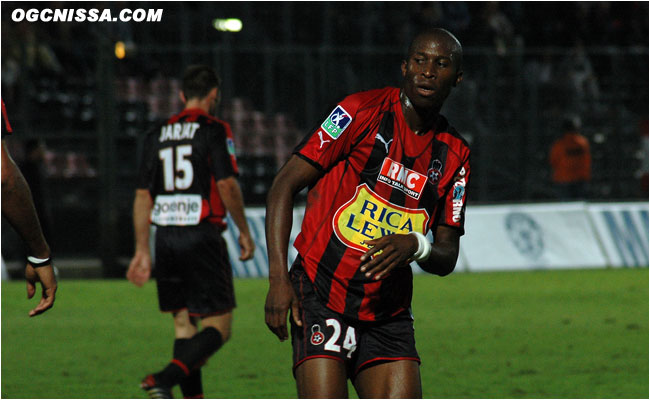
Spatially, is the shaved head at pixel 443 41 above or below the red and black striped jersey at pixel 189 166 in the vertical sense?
above

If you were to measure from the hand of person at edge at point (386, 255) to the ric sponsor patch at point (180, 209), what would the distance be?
3.35m

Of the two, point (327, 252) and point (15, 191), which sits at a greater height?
point (15, 191)

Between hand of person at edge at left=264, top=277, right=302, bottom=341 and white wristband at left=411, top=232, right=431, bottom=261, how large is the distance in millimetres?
565

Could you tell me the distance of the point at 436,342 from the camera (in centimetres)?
1041

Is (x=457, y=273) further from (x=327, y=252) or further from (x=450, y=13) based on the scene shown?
(x=327, y=252)

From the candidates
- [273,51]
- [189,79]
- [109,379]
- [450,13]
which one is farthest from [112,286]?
[450,13]

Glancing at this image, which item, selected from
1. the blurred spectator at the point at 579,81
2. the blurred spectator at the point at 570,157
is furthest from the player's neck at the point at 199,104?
the blurred spectator at the point at 579,81

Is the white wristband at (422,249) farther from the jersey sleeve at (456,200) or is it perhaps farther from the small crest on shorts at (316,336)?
the small crest on shorts at (316,336)

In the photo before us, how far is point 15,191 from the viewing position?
4.52 meters

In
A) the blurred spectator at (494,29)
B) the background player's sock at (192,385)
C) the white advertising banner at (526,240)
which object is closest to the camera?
the background player's sock at (192,385)

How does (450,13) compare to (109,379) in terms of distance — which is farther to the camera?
(450,13)

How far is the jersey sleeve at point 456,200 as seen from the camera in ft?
16.1

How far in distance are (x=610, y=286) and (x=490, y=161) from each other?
4.89m

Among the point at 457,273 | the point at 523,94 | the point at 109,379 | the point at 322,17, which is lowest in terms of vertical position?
the point at 457,273
